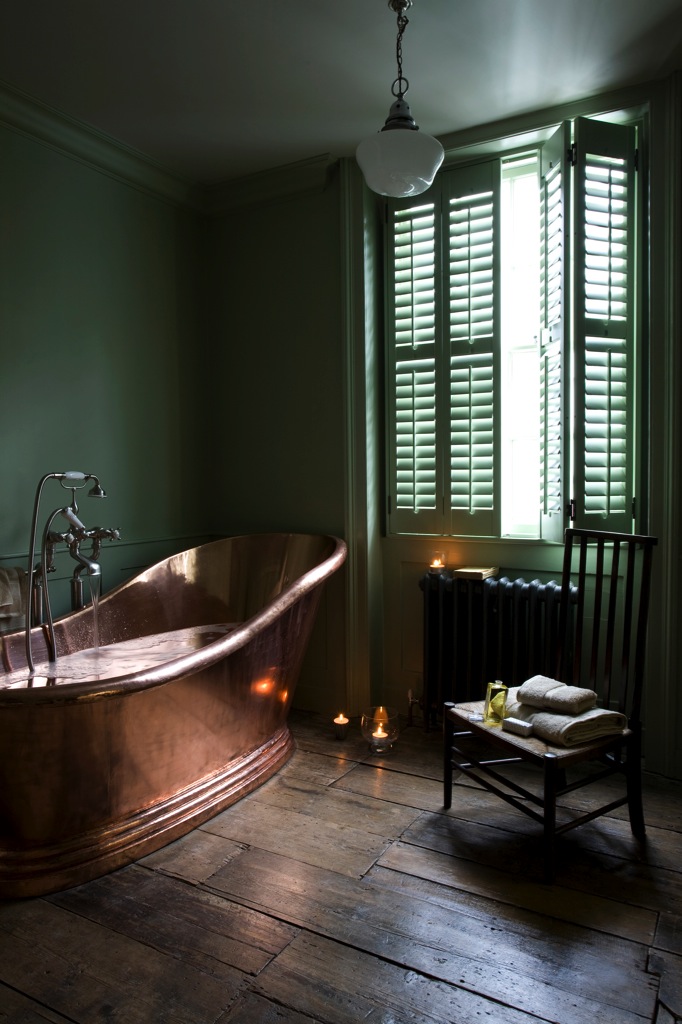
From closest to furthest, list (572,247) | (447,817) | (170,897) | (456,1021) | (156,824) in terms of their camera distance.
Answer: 1. (456,1021)
2. (170,897)
3. (156,824)
4. (447,817)
5. (572,247)

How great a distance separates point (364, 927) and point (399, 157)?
1.94 m

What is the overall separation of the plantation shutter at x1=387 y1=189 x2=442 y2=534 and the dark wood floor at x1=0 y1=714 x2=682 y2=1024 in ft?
4.14

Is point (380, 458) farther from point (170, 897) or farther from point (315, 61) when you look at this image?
point (170, 897)

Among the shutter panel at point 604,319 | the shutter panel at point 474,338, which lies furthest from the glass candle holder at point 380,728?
the shutter panel at point 604,319

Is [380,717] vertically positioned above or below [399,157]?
below

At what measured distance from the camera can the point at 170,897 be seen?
1.75 m

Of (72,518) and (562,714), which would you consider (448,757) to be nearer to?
(562,714)

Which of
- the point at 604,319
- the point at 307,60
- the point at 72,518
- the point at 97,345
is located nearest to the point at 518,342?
the point at 604,319

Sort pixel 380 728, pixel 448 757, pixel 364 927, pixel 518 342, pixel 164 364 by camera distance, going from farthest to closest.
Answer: pixel 164 364
pixel 518 342
pixel 380 728
pixel 448 757
pixel 364 927

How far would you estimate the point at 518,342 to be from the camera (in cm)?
284

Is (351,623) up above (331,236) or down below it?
below

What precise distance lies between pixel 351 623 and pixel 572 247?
175 centimetres

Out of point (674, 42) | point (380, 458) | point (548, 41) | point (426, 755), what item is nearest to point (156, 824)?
point (426, 755)

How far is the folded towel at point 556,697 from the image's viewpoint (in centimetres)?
193
